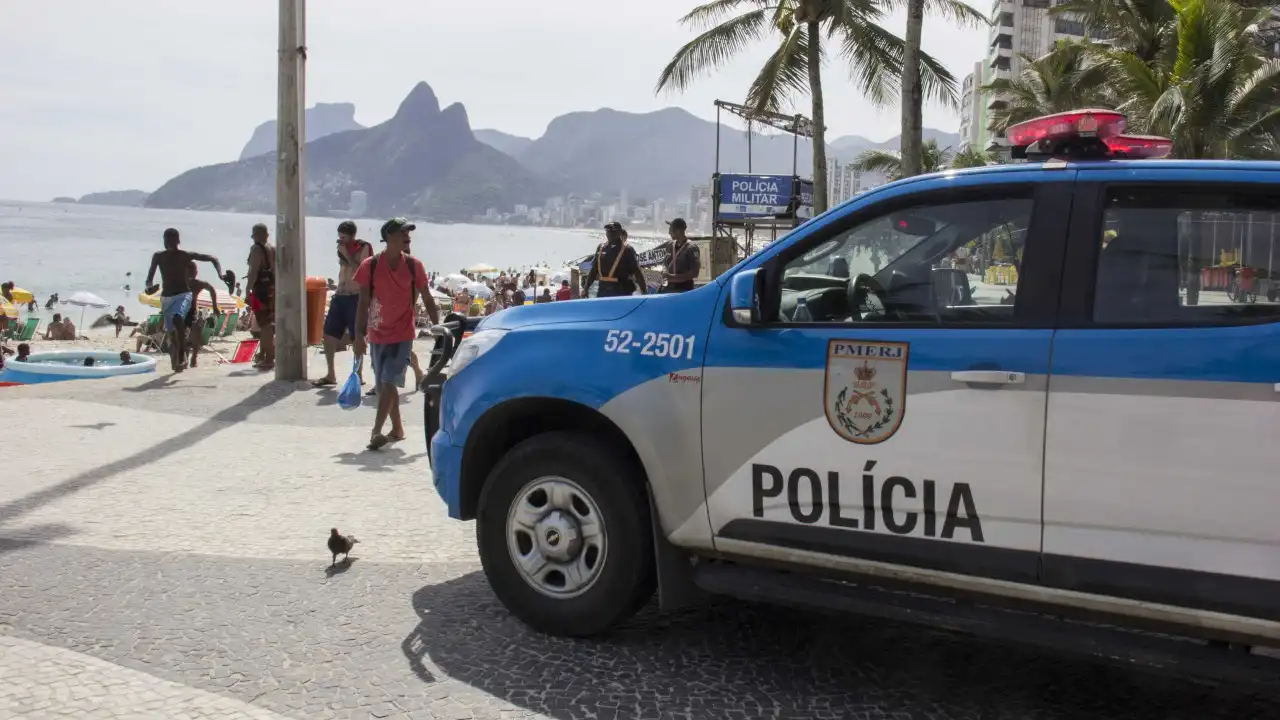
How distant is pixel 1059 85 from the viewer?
36.4 meters

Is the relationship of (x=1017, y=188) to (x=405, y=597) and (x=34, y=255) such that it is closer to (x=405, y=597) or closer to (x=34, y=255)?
(x=405, y=597)

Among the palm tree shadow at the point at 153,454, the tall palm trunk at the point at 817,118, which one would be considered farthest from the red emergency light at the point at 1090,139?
the tall palm trunk at the point at 817,118

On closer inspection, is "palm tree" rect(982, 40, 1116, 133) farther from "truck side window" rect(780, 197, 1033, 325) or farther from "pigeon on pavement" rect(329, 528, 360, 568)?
"pigeon on pavement" rect(329, 528, 360, 568)

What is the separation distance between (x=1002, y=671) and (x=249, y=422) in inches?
267

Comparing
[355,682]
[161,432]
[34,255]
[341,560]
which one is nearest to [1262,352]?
[355,682]

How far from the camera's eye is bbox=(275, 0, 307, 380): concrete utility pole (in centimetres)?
1089

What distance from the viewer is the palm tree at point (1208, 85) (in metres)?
21.6

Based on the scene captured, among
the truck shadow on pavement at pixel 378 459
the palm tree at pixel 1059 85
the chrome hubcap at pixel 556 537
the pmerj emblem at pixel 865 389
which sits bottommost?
the truck shadow on pavement at pixel 378 459

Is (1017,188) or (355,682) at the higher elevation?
(1017,188)

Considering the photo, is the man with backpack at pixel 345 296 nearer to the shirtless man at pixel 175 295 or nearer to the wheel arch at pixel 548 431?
the shirtless man at pixel 175 295

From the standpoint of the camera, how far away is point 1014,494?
10.2 ft

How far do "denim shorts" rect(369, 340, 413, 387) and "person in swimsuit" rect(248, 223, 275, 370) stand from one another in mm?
4697

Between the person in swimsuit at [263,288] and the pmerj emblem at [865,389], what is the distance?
9489 mm

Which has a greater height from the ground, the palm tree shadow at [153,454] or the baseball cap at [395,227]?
the baseball cap at [395,227]
